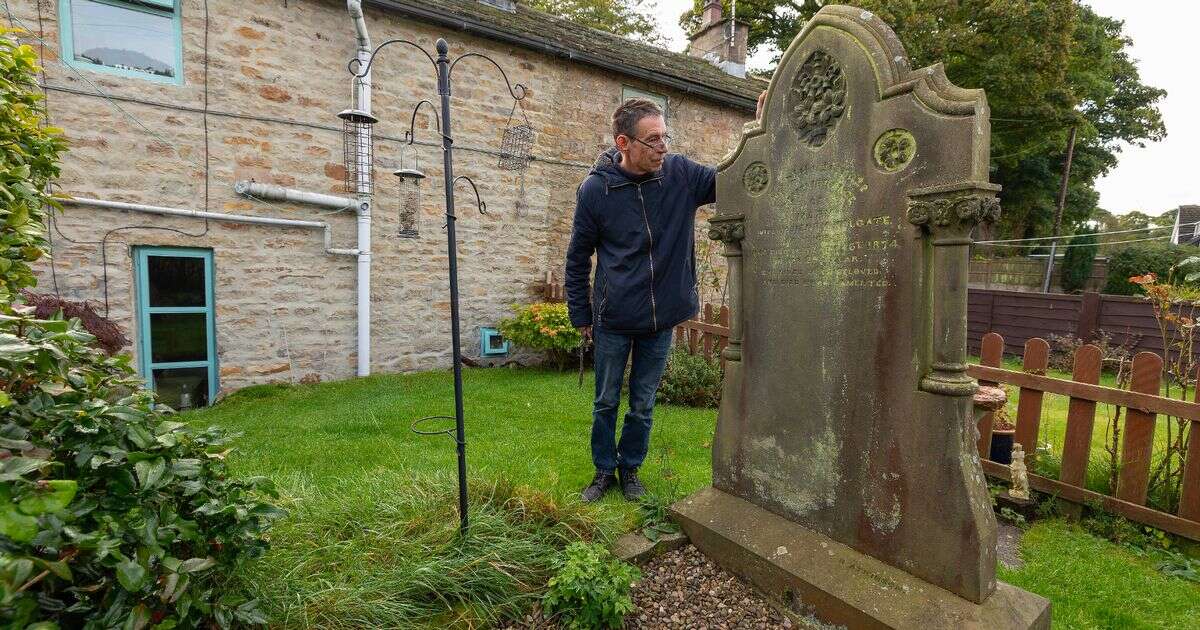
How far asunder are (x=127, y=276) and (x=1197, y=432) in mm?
9179

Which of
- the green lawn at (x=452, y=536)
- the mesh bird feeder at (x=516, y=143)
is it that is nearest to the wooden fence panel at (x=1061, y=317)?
the green lawn at (x=452, y=536)

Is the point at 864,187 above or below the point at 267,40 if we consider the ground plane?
below

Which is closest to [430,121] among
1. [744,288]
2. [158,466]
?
[744,288]

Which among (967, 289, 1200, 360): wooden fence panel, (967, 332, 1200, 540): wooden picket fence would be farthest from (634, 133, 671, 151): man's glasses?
(967, 289, 1200, 360): wooden fence panel

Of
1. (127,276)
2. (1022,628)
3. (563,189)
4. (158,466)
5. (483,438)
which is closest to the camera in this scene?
(158,466)

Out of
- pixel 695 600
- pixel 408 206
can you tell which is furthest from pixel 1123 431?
pixel 408 206

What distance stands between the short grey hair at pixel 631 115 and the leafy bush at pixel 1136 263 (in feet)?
63.2

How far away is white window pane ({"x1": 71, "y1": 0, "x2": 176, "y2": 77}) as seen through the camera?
19.1ft

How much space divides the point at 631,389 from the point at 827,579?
131 centimetres

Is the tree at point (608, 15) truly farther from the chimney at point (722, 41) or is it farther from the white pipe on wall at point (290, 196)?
the white pipe on wall at point (290, 196)

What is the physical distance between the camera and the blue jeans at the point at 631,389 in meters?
2.96

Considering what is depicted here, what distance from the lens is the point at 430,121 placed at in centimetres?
798

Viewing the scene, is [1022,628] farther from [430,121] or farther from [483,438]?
[430,121]

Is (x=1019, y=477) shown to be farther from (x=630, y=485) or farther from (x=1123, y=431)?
(x=630, y=485)
